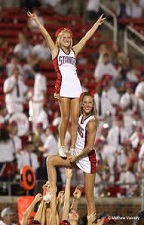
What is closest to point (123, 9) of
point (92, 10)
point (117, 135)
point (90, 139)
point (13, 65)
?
point (92, 10)

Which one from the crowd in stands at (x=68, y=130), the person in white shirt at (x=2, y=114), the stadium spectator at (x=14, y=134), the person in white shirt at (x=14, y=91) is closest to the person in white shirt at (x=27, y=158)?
the crowd in stands at (x=68, y=130)

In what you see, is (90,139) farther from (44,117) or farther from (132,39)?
(132,39)

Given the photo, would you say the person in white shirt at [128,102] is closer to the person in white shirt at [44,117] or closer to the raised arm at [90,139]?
the person in white shirt at [44,117]

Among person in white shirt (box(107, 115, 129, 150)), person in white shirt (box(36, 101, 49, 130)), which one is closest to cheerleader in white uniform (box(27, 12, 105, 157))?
person in white shirt (box(107, 115, 129, 150))

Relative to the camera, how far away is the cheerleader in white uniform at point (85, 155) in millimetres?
16875

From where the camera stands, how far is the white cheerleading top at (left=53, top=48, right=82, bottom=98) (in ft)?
56.1

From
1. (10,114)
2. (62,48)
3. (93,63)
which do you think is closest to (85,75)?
(93,63)

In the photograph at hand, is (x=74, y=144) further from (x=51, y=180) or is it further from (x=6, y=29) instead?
(x=6, y=29)

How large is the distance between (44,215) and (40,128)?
865cm

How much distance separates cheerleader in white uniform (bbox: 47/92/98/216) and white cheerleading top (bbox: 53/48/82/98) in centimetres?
31

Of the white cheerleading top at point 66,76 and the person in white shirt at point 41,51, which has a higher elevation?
the person in white shirt at point 41,51

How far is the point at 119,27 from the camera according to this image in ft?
104

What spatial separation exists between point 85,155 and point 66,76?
3.47 ft

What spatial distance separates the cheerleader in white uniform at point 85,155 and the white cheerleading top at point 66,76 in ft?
1.02
